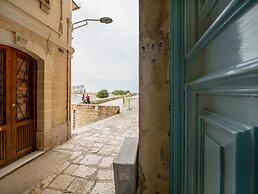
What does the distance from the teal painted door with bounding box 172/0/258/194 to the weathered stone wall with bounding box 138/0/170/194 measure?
17.3 inches

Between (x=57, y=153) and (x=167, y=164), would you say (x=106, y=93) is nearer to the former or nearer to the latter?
(x=57, y=153)

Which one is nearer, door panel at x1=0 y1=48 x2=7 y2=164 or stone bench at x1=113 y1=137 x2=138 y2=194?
stone bench at x1=113 y1=137 x2=138 y2=194

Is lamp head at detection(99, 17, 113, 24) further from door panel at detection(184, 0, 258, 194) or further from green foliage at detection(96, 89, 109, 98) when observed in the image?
green foliage at detection(96, 89, 109, 98)

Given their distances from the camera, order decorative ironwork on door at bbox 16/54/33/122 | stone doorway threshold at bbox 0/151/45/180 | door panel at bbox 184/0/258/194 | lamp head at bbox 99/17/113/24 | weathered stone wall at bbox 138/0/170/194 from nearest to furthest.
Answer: door panel at bbox 184/0/258/194 → weathered stone wall at bbox 138/0/170/194 → stone doorway threshold at bbox 0/151/45/180 → decorative ironwork on door at bbox 16/54/33/122 → lamp head at bbox 99/17/113/24

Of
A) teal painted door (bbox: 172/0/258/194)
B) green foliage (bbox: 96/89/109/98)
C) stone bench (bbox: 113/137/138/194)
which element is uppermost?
green foliage (bbox: 96/89/109/98)

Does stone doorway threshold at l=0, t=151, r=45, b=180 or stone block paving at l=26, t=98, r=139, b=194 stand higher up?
stone doorway threshold at l=0, t=151, r=45, b=180

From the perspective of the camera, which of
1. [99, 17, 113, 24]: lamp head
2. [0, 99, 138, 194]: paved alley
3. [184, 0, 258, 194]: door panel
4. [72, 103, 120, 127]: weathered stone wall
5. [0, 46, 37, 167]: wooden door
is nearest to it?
[184, 0, 258, 194]: door panel

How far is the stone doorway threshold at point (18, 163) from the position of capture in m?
2.72

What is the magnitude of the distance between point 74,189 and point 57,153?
1571 mm

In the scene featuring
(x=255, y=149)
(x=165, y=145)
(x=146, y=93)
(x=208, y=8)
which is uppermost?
(x=208, y=8)

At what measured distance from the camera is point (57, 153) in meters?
3.66

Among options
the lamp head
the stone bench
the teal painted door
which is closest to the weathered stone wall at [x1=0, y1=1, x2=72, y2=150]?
the lamp head

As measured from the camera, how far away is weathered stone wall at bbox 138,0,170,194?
126 cm

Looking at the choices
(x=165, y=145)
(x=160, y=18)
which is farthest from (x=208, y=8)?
(x=165, y=145)
